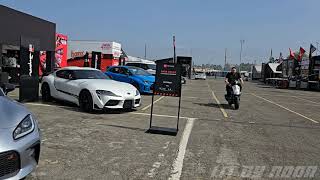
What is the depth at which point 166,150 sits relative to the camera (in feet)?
21.0

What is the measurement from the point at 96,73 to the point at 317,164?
8.05 meters

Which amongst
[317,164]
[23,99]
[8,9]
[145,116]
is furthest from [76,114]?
[8,9]

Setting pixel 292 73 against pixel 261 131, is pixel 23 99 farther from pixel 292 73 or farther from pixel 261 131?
pixel 292 73

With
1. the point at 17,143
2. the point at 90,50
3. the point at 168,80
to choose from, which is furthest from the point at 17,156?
the point at 90,50

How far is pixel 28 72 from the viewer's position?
13.9 m

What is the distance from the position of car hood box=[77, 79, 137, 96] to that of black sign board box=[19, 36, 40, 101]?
2115mm

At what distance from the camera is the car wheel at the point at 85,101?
33.9 feet

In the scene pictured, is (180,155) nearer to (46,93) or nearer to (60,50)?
(46,93)

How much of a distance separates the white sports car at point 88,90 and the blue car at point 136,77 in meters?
6.04

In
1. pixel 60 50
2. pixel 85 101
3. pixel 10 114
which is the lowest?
pixel 85 101

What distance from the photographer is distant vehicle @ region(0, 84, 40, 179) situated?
378cm

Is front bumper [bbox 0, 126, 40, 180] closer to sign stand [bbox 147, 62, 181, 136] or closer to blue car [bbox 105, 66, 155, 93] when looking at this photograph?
sign stand [bbox 147, 62, 181, 136]

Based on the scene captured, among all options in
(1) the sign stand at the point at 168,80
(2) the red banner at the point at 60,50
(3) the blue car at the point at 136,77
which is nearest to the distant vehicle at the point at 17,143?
(1) the sign stand at the point at 168,80

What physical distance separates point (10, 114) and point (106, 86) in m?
6.17
